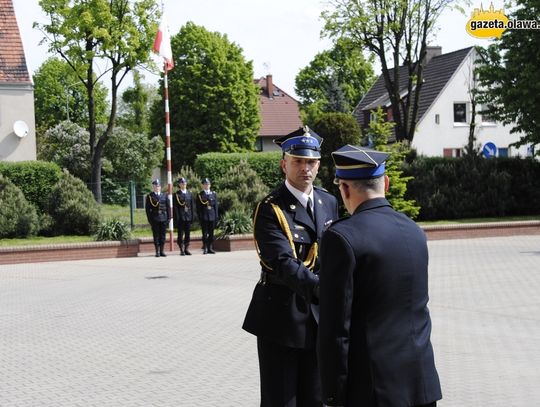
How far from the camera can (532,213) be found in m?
29.2

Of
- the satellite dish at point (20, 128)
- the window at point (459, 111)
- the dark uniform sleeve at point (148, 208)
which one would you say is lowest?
the dark uniform sleeve at point (148, 208)

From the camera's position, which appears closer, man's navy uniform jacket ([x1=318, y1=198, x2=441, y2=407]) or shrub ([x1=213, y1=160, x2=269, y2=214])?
man's navy uniform jacket ([x1=318, y1=198, x2=441, y2=407])

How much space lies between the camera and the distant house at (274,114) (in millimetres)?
74625

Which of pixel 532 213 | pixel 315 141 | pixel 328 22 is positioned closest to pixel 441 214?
pixel 532 213

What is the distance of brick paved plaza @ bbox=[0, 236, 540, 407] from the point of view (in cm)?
738

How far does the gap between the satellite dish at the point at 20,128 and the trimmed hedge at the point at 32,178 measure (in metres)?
10.6

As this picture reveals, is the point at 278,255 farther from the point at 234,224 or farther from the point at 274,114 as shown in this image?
the point at 274,114

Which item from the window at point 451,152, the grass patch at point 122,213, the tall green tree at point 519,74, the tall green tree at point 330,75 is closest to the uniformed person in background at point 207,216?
the grass patch at point 122,213

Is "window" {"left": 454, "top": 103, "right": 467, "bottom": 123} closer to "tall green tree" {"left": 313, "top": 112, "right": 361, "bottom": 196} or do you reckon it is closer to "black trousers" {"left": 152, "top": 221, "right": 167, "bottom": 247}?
"tall green tree" {"left": 313, "top": 112, "right": 361, "bottom": 196}

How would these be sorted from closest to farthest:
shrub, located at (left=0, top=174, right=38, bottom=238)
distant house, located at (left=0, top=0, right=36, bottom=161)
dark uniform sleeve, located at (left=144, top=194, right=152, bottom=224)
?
1. dark uniform sleeve, located at (left=144, top=194, right=152, bottom=224)
2. shrub, located at (left=0, top=174, right=38, bottom=238)
3. distant house, located at (left=0, top=0, right=36, bottom=161)

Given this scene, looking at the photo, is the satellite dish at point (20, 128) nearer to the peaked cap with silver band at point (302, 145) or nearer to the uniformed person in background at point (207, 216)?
the uniformed person in background at point (207, 216)

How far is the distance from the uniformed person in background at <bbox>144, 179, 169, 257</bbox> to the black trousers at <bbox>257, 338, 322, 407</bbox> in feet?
54.8

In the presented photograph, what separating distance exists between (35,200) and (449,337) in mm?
17611

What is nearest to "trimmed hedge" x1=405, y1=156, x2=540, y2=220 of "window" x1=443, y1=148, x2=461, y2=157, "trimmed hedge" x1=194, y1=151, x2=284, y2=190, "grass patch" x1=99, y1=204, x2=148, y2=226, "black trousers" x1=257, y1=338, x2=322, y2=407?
"trimmed hedge" x1=194, y1=151, x2=284, y2=190
